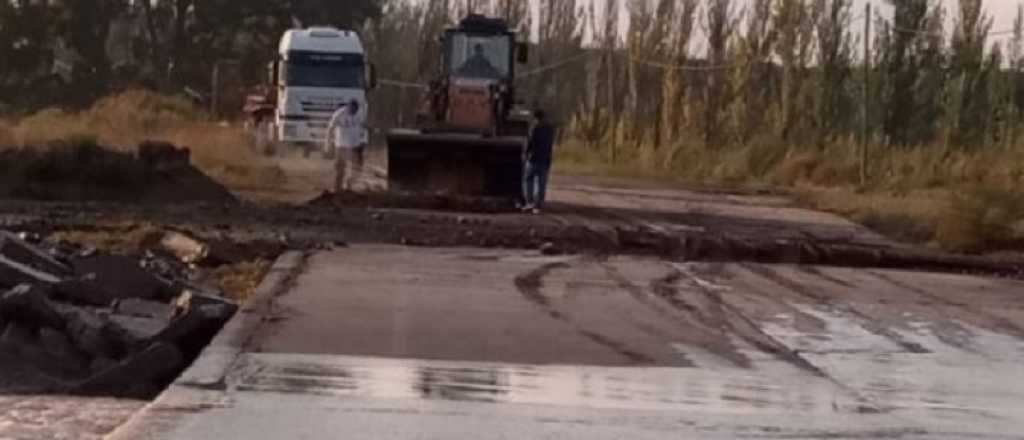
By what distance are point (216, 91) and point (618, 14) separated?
14.0m

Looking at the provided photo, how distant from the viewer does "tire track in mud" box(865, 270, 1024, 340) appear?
20.8 meters

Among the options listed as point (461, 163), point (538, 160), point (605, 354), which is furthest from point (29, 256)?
point (461, 163)

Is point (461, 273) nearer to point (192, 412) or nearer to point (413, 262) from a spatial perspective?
point (413, 262)

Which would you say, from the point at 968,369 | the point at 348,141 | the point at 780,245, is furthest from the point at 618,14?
the point at 968,369

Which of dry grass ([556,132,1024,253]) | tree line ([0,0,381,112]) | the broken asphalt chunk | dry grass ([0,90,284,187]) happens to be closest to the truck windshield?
dry grass ([0,90,284,187])

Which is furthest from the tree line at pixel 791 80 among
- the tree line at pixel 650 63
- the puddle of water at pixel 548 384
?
the puddle of water at pixel 548 384

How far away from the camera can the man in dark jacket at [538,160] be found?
1448 inches

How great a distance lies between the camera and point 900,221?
37500 mm

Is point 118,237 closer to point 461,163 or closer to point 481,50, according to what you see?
point 461,163

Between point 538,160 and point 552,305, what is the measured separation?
1604 centimetres

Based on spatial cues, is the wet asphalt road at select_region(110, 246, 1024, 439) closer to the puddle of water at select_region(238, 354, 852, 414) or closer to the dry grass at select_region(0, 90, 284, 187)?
the puddle of water at select_region(238, 354, 852, 414)

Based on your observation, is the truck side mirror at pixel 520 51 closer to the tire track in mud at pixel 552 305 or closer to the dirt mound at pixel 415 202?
the dirt mound at pixel 415 202

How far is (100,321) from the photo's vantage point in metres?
17.6


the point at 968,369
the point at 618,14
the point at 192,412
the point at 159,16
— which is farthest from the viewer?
the point at 159,16
